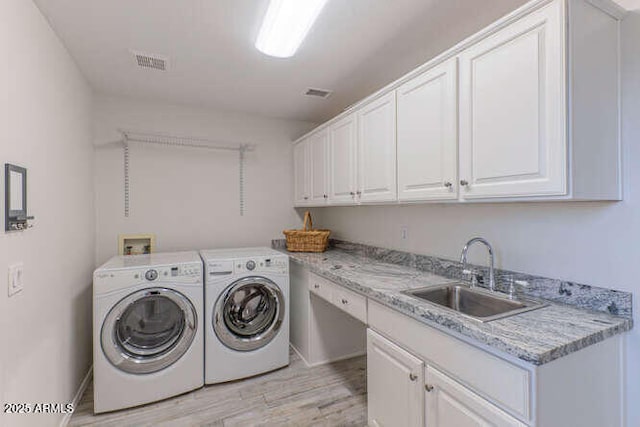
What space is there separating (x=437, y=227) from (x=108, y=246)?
279 cm

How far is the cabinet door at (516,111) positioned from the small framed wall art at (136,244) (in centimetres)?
271

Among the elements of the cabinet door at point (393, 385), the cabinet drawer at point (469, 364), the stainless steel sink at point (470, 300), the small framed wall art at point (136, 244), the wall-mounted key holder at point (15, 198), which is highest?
the wall-mounted key holder at point (15, 198)

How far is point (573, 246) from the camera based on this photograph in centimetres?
135

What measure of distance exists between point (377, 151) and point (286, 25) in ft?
3.06

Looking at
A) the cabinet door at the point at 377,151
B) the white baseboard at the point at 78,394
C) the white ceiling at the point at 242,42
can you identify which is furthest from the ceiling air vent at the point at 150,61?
the white baseboard at the point at 78,394

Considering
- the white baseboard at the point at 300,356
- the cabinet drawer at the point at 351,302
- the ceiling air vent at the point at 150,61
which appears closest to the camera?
the cabinet drawer at the point at 351,302

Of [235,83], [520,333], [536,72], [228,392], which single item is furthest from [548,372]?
[235,83]

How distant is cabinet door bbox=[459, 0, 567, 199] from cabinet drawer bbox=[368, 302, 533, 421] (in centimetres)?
65

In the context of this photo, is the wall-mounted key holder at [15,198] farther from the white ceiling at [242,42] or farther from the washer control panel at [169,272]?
the white ceiling at [242,42]

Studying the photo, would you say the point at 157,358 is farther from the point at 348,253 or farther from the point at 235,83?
the point at 235,83

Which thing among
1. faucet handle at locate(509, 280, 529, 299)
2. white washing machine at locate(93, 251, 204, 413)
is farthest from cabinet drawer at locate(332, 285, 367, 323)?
white washing machine at locate(93, 251, 204, 413)

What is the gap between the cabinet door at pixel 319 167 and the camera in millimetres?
2785

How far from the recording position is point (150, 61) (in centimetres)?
215

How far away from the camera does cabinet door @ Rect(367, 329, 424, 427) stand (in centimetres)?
138
